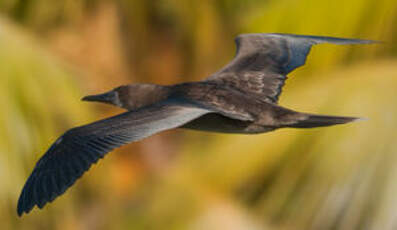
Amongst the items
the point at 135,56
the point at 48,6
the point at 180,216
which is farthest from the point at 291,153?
the point at 48,6

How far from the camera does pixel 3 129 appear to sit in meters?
7.72

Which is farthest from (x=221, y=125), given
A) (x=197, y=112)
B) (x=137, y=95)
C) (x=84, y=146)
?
(x=84, y=146)

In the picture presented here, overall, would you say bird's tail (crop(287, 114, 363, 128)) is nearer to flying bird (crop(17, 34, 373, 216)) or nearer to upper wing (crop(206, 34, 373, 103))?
flying bird (crop(17, 34, 373, 216))

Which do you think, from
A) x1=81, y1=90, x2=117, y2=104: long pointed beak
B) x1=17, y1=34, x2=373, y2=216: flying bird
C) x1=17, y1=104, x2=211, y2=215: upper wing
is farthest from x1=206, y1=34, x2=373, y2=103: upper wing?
x1=17, y1=104, x2=211, y2=215: upper wing

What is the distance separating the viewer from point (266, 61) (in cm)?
604

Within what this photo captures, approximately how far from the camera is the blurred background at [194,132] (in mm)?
7305

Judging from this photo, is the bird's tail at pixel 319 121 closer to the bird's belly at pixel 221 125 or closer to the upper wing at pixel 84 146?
the bird's belly at pixel 221 125

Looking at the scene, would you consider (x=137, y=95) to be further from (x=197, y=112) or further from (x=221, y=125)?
(x=197, y=112)

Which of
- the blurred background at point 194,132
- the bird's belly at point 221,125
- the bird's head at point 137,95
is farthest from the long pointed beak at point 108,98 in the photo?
the blurred background at point 194,132

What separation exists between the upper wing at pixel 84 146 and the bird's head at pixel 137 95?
25.2 inches

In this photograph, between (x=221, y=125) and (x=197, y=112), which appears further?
(x=221, y=125)

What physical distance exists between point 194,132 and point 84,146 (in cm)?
342

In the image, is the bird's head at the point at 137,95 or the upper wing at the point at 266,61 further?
the upper wing at the point at 266,61

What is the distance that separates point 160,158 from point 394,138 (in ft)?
6.02
